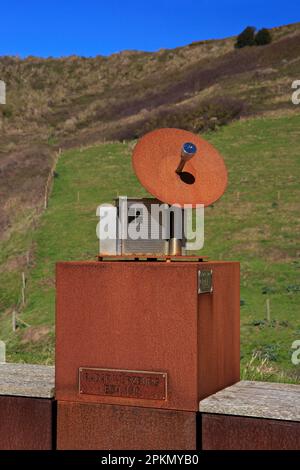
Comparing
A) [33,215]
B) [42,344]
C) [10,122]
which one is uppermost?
[10,122]

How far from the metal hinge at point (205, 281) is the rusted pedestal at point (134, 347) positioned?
5cm

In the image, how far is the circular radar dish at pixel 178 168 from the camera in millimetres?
6246

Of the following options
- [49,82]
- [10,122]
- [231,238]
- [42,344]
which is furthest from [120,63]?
[42,344]

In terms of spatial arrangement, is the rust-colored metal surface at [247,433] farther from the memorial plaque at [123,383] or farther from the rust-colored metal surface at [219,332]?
the memorial plaque at [123,383]

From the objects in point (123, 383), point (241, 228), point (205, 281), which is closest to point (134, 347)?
point (123, 383)

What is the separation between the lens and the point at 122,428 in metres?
5.73

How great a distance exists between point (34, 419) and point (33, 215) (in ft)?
85.6

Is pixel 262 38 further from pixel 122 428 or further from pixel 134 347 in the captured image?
pixel 122 428

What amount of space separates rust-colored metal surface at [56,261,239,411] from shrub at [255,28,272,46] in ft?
220

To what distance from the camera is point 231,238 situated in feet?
82.4

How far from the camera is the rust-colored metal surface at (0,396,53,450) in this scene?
600 cm

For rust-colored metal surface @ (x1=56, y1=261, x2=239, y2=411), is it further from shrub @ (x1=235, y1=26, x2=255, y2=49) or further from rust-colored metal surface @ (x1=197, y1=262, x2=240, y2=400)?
shrub @ (x1=235, y1=26, x2=255, y2=49)

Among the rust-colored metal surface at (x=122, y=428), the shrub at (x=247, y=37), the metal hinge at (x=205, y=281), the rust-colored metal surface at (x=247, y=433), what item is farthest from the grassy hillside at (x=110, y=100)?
the rust-colored metal surface at (x=247, y=433)
